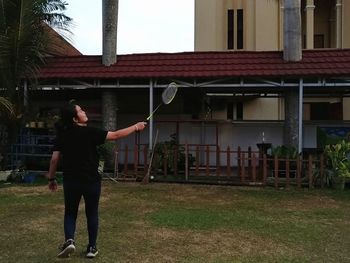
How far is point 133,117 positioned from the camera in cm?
1792

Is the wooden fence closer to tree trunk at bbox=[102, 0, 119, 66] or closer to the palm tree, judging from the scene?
tree trunk at bbox=[102, 0, 119, 66]

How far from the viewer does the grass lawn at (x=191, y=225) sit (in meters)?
6.49

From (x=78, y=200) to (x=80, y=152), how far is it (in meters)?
0.56

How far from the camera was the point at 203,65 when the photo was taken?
1473 centimetres

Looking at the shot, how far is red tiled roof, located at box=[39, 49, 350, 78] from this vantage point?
13969mm

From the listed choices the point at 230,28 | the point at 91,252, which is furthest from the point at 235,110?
the point at 91,252

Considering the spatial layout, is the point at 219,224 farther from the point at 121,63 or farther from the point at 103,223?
the point at 121,63

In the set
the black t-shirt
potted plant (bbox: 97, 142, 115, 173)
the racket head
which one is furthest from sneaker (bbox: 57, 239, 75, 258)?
potted plant (bbox: 97, 142, 115, 173)

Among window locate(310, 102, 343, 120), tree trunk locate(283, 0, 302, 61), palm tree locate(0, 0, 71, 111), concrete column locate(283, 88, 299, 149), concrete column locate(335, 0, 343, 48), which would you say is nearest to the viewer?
palm tree locate(0, 0, 71, 111)

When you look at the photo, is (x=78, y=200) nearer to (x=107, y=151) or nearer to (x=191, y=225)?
(x=191, y=225)

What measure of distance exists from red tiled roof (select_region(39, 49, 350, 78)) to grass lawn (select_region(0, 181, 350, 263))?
3.40 m

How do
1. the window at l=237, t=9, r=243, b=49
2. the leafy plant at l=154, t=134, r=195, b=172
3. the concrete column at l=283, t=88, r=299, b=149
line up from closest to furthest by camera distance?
the leafy plant at l=154, t=134, r=195, b=172
the concrete column at l=283, t=88, r=299, b=149
the window at l=237, t=9, r=243, b=49

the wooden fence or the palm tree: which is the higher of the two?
the palm tree

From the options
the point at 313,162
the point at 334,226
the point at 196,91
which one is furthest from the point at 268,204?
the point at 196,91
